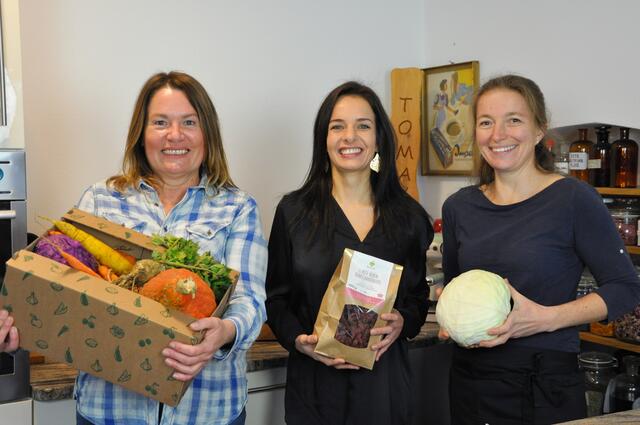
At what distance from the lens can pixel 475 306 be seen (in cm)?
164

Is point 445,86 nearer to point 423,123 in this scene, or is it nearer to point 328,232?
point 423,123

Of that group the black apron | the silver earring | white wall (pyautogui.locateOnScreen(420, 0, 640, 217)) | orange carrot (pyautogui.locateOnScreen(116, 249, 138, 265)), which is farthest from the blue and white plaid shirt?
white wall (pyautogui.locateOnScreen(420, 0, 640, 217))

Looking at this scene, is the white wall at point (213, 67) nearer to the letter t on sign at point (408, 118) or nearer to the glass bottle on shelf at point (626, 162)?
the letter t on sign at point (408, 118)

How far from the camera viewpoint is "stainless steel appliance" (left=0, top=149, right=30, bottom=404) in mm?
1731

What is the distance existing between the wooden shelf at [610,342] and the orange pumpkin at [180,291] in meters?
1.53

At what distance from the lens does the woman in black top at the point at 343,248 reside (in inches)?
72.5

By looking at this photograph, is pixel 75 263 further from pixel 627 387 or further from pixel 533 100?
pixel 627 387

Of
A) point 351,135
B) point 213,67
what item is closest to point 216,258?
point 351,135

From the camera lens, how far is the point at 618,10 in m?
2.39

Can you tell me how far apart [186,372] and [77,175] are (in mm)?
1328

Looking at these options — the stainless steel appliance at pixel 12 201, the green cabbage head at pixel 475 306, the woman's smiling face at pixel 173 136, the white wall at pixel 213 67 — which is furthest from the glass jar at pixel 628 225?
the stainless steel appliance at pixel 12 201

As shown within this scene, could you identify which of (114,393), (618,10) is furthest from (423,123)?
(114,393)

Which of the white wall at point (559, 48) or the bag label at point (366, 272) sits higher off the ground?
the white wall at point (559, 48)

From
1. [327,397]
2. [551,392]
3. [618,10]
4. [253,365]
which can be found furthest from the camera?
[618,10]
